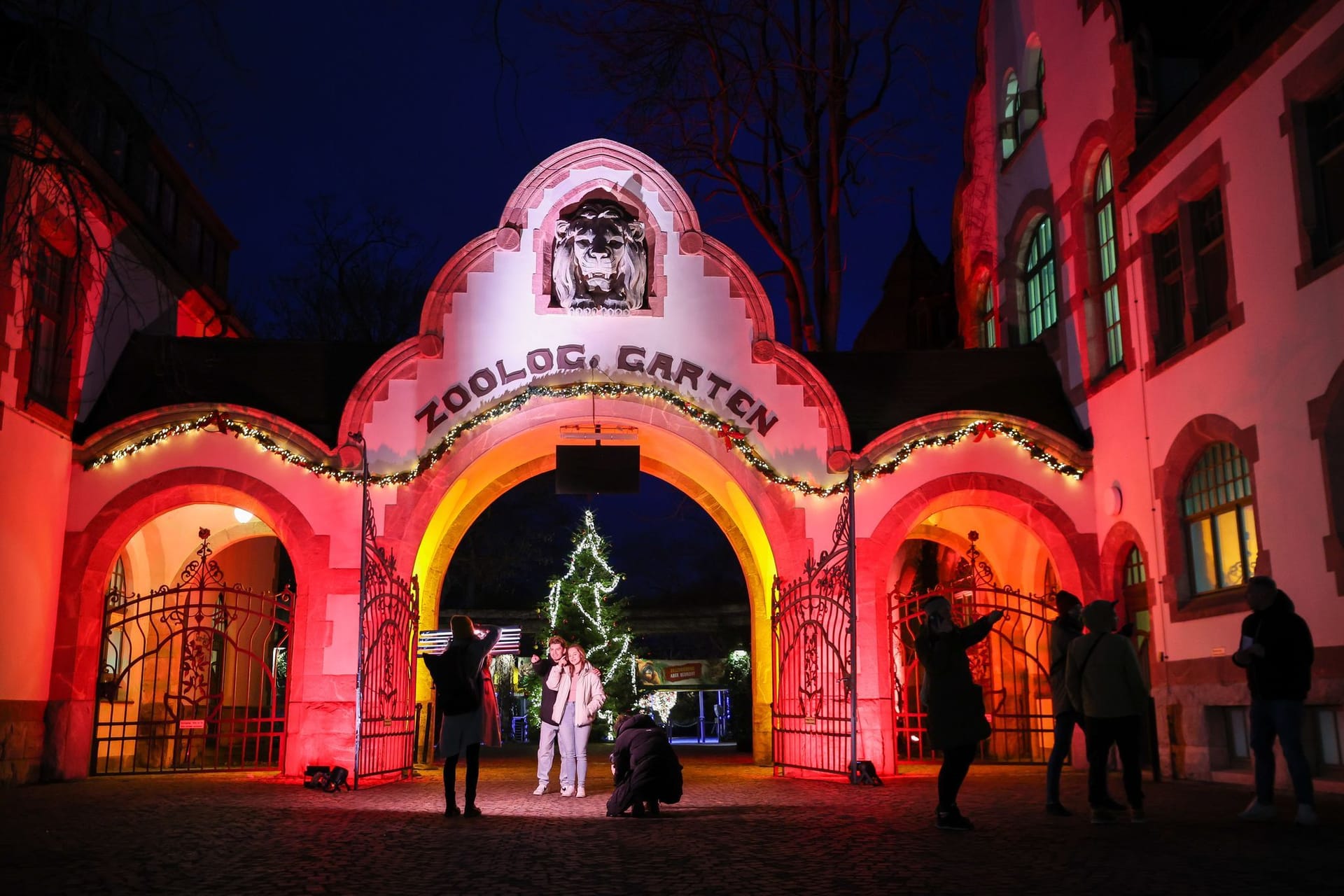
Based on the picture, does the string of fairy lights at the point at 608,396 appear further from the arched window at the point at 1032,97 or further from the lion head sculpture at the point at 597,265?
the arched window at the point at 1032,97

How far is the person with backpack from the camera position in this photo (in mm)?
10648

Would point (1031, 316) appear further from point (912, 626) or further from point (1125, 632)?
point (1125, 632)

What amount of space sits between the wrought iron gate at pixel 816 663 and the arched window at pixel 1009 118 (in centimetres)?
745

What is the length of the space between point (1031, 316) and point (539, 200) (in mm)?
7515

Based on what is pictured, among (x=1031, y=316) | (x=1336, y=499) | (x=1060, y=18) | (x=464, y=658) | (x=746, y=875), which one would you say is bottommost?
(x=746, y=875)

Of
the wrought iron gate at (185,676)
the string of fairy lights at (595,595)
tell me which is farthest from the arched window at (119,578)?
the string of fairy lights at (595,595)

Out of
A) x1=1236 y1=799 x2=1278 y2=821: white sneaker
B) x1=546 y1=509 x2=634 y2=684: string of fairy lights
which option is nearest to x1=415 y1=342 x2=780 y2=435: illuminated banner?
x1=1236 y1=799 x2=1278 y2=821: white sneaker

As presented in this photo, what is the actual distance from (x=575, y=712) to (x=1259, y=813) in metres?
6.42

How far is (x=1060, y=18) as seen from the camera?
17562 mm

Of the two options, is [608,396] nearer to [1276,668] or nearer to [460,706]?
[460,706]

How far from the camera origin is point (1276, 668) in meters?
9.21

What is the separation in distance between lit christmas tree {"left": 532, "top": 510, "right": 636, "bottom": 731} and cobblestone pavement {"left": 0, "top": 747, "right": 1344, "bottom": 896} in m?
16.8

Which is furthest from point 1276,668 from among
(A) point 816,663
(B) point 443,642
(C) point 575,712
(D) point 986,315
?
(D) point 986,315

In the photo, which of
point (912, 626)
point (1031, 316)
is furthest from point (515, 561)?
point (1031, 316)
